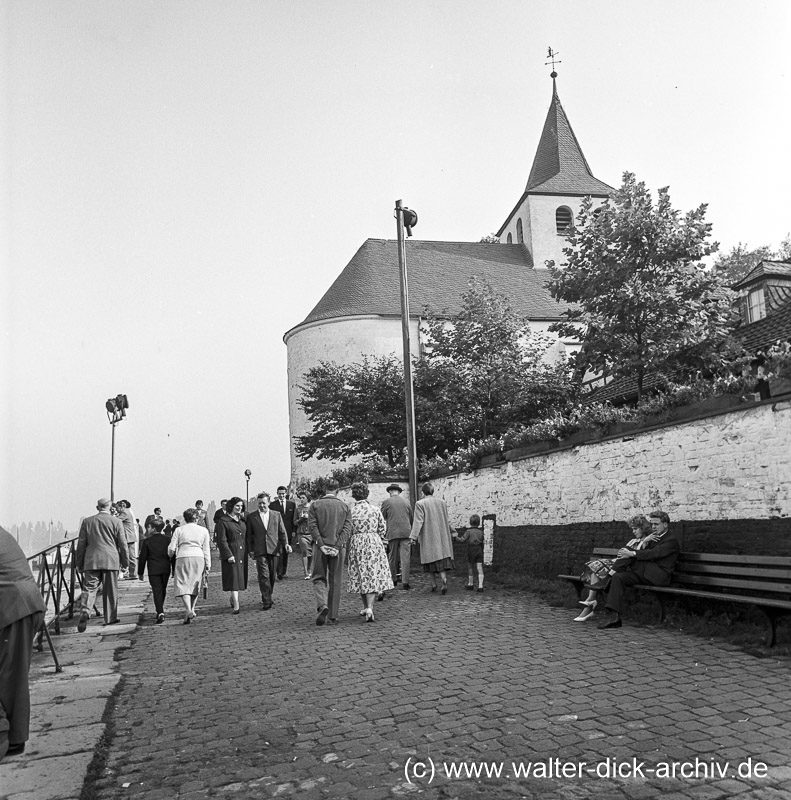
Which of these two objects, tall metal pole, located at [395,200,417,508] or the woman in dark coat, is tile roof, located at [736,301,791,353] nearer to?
tall metal pole, located at [395,200,417,508]

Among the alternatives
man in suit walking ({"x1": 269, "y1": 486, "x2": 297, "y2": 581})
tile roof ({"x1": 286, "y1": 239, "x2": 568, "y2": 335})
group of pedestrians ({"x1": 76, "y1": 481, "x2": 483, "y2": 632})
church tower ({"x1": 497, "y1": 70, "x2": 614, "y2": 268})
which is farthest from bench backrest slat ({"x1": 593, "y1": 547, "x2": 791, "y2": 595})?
church tower ({"x1": 497, "y1": 70, "x2": 614, "y2": 268})

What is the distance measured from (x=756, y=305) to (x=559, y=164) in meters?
29.1

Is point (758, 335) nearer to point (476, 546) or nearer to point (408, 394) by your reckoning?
point (408, 394)

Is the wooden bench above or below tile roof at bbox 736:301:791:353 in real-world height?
below

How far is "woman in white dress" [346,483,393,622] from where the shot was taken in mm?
9523

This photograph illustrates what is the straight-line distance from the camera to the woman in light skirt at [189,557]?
1050cm

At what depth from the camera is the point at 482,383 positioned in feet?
74.8

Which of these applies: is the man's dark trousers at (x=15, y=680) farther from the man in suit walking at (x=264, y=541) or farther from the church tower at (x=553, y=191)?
the church tower at (x=553, y=191)

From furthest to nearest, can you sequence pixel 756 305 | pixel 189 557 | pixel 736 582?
pixel 756 305
pixel 189 557
pixel 736 582

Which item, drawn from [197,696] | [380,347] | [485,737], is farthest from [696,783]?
[380,347]

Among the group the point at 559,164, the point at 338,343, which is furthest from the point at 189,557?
the point at 559,164

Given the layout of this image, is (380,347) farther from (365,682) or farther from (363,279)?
(365,682)

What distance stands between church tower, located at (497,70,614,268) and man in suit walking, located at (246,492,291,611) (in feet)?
114

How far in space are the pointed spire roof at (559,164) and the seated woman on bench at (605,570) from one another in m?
39.6
